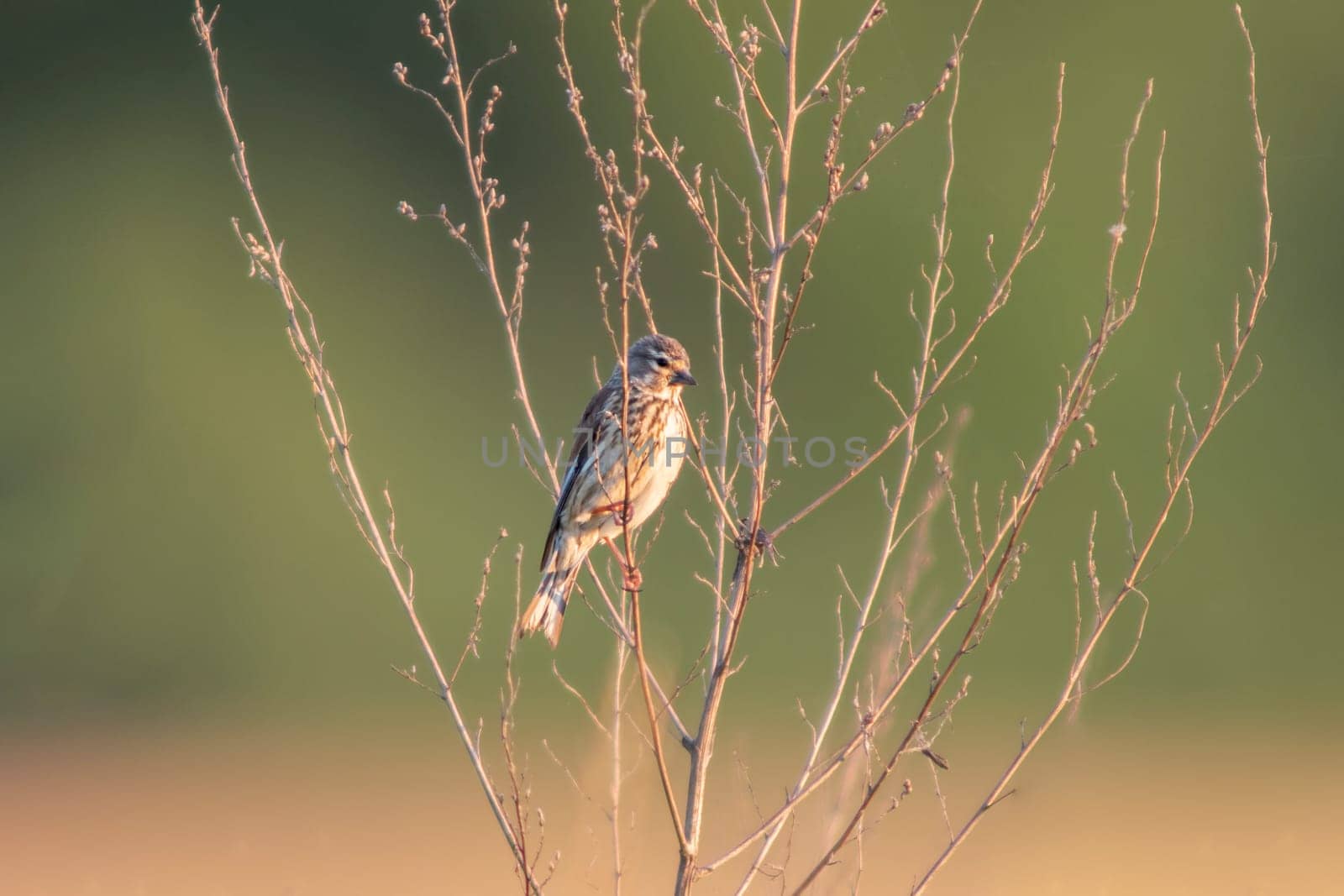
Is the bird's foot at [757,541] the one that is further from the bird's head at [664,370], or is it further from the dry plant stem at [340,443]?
the bird's head at [664,370]

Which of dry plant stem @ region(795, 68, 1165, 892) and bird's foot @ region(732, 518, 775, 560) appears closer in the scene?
dry plant stem @ region(795, 68, 1165, 892)

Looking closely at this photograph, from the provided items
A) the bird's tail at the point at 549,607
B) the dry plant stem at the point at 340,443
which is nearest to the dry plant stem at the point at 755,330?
the dry plant stem at the point at 340,443

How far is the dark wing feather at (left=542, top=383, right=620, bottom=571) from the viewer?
245 inches

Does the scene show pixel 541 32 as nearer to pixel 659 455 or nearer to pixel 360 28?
pixel 360 28

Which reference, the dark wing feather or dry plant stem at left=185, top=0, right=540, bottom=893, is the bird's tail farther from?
dry plant stem at left=185, top=0, right=540, bottom=893

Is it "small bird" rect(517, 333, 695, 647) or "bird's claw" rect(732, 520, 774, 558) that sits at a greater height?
"bird's claw" rect(732, 520, 774, 558)

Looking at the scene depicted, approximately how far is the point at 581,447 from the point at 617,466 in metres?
0.42

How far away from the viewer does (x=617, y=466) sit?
6.24 metres

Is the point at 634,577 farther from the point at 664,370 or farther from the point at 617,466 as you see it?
the point at 664,370

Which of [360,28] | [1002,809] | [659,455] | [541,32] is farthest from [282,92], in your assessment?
[659,455]

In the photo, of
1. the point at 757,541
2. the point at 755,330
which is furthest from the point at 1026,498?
the point at 755,330

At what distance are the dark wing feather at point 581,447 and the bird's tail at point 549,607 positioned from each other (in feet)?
0.38

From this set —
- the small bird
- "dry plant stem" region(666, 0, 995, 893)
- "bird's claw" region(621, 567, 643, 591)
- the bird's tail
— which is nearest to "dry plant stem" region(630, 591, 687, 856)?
"dry plant stem" region(666, 0, 995, 893)

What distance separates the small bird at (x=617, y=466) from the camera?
20.1 feet
